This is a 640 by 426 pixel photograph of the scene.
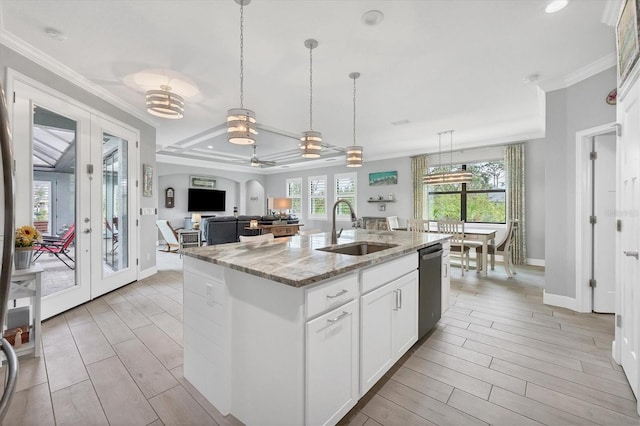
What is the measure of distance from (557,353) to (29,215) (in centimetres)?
476

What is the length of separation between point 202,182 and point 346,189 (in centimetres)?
489

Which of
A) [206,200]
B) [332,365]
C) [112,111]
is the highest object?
[112,111]

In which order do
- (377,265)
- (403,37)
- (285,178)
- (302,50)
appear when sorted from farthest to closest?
(285,178) < (302,50) < (403,37) < (377,265)

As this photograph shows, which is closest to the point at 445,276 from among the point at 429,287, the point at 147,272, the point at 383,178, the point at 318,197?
the point at 429,287

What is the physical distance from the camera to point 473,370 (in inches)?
81.2

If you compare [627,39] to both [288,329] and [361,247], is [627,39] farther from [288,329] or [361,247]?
[288,329]

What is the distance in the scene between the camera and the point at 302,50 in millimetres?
2666

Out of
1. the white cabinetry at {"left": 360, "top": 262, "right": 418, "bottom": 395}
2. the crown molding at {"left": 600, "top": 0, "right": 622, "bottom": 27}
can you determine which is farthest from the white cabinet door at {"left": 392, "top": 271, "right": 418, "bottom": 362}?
the crown molding at {"left": 600, "top": 0, "right": 622, "bottom": 27}

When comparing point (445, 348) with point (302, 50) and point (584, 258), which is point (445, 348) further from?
point (302, 50)

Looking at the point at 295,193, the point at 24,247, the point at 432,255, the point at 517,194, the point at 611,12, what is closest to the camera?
the point at 611,12

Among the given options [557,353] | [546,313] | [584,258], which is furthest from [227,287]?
[584,258]

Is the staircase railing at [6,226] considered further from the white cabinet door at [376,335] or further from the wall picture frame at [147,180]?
the wall picture frame at [147,180]

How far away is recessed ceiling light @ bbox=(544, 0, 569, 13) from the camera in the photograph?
206 cm

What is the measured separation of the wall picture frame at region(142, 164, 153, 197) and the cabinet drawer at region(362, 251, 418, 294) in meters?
4.30
